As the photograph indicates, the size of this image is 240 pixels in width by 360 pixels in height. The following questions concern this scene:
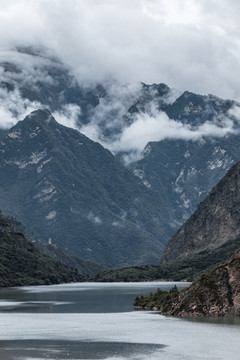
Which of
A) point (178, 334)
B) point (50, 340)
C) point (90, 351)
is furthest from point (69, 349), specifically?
point (178, 334)

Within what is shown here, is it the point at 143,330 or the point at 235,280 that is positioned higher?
the point at 235,280

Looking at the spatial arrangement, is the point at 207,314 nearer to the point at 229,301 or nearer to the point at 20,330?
the point at 229,301

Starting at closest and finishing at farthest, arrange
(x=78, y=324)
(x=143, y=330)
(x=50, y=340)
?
1. (x=50, y=340)
2. (x=143, y=330)
3. (x=78, y=324)

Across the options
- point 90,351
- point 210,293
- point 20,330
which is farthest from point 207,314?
point 90,351

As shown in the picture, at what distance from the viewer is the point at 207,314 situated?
19588 cm

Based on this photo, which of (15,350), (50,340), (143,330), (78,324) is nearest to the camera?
(15,350)

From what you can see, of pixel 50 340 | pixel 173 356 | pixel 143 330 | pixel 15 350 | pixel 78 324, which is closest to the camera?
pixel 173 356

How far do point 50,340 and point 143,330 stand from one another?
25.3m

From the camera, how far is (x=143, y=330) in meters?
173

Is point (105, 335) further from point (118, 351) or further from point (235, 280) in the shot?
point (235, 280)

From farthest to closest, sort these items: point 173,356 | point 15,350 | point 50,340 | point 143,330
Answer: point 143,330, point 50,340, point 15,350, point 173,356

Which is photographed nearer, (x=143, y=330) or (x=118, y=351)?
(x=118, y=351)

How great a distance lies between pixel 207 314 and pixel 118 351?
59.7 metres

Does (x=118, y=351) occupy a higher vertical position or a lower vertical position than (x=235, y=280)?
lower
